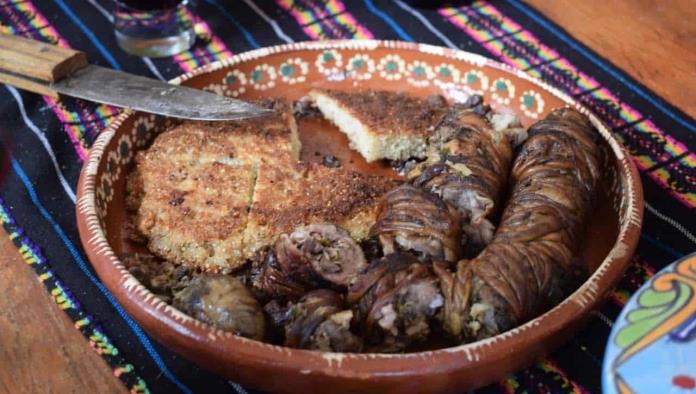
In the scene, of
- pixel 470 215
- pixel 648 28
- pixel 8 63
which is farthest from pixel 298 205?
pixel 648 28

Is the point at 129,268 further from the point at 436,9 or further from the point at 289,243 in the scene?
the point at 436,9

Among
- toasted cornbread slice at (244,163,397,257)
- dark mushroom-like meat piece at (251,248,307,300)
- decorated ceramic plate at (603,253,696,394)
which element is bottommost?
toasted cornbread slice at (244,163,397,257)

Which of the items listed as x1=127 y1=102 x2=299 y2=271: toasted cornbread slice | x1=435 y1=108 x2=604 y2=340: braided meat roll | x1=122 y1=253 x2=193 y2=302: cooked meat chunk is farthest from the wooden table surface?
x1=435 y1=108 x2=604 y2=340: braided meat roll

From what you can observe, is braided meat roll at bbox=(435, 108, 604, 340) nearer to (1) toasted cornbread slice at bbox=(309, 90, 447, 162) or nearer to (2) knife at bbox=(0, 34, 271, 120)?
(1) toasted cornbread slice at bbox=(309, 90, 447, 162)

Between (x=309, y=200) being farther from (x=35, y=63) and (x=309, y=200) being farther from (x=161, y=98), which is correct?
(x=35, y=63)

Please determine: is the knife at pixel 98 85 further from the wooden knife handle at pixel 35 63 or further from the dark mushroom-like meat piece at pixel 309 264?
the dark mushroom-like meat piece at pixel 309 264

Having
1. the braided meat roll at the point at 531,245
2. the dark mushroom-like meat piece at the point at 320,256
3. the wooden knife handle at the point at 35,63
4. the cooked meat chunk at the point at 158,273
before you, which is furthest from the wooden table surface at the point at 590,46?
the braided meat roll at the point at 531,245
